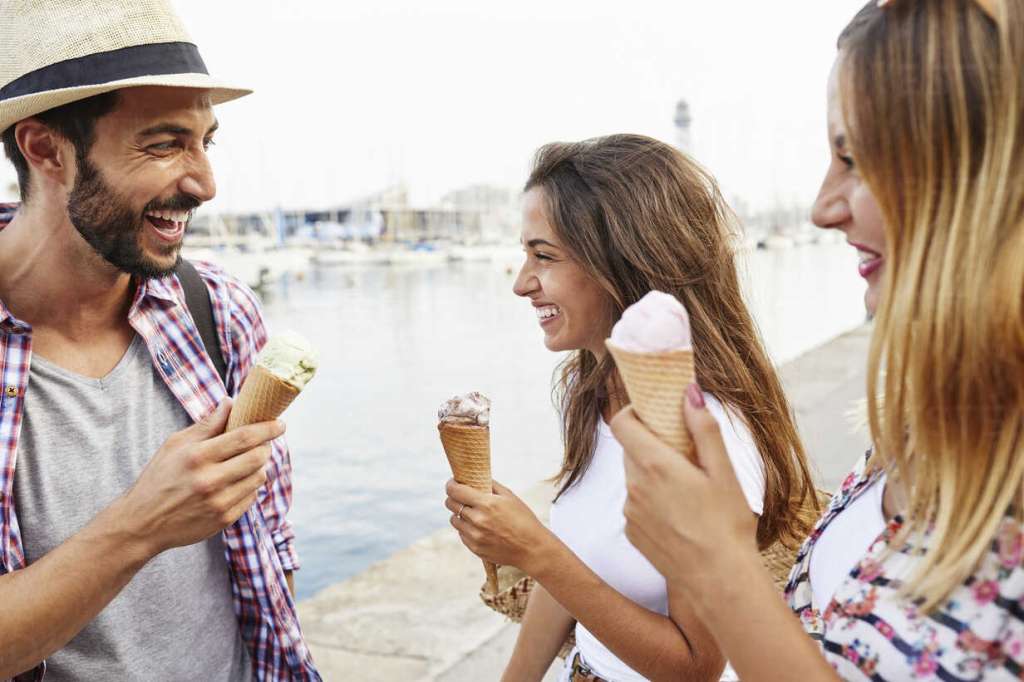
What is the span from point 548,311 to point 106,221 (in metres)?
1.35

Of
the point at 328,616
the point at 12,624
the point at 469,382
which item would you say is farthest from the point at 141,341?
the point at 469,382

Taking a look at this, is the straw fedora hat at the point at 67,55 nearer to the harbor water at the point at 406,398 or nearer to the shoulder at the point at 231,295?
the shoulder at the point at 231,295

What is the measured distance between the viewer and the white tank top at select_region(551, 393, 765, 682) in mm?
2148

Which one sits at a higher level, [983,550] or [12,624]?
[983,550]

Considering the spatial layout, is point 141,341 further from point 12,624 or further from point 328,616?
point 328,616

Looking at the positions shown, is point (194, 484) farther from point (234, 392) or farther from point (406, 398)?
point (406, 398)

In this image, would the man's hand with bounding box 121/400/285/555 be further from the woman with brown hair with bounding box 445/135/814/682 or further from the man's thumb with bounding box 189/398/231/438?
the woman with brown hair with bounding box 445/135/814/682

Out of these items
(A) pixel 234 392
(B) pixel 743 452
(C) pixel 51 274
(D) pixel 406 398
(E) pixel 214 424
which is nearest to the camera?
(E) pixel 214 424

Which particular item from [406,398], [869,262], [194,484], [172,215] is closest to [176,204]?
[172,215]

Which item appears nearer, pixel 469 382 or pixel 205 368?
pixel 205 368

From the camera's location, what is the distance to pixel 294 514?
979 centimetres

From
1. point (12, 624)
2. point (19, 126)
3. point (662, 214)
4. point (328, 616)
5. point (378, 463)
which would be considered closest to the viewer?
point (12, 624)

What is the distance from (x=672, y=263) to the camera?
2.48 m

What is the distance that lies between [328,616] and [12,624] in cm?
343
